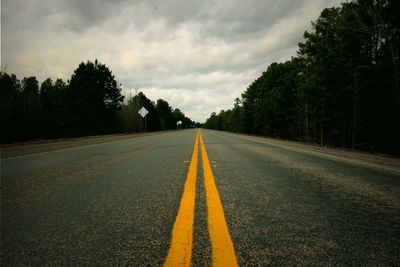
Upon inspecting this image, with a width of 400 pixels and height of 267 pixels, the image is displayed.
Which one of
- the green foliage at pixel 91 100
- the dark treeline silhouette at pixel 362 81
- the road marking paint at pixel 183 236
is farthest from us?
the green foliage at pixel 91 100

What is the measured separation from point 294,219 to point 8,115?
27333 millimetres

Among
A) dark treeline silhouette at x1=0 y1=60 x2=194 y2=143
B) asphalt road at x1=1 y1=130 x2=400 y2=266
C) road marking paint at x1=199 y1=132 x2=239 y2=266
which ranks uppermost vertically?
dark treeline silhouette at x1=0 y1=60 x2=194 y2=143

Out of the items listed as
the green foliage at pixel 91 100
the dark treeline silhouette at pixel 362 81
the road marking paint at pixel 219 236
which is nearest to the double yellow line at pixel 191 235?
the road marking paint at pixel 219 236

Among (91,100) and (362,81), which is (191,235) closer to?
(362,81)

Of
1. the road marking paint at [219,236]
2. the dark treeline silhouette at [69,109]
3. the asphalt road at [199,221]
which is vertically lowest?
the asphalt road at [199,221]

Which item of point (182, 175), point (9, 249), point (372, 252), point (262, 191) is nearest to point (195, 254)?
point (372, 252)

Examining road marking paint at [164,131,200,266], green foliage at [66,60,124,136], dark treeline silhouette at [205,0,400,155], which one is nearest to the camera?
road marking paint at [164,131,200,266]

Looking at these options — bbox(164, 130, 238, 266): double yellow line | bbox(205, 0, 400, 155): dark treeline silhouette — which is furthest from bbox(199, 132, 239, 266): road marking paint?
bbox(205, 0, 400, 155): dark treeline silhouette

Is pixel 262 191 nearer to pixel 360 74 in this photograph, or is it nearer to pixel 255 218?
pixel 255 218

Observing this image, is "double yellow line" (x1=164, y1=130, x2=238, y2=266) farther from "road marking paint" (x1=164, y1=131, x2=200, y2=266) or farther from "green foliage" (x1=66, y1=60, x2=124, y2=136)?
"green foliage" (x1=66, y1=60, x2=124, y2=136)

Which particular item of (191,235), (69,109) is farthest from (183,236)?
(69,109)

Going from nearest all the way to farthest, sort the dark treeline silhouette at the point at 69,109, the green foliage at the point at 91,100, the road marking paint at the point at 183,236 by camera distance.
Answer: the road marking paint at the point at 183,236, the dark treeline silhouette at the point at 69,109, the green foliage at the point at 91,100

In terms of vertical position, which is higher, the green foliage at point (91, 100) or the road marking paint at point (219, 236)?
the green foliage at point (91, 100)

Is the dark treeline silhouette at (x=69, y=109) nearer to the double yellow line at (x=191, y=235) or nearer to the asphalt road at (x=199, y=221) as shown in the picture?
the asphalt road at (x=199, y=221)
